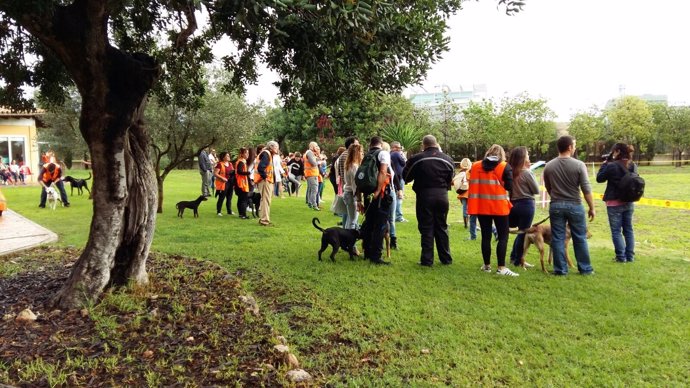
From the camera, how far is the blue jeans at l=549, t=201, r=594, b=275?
20.3 feet

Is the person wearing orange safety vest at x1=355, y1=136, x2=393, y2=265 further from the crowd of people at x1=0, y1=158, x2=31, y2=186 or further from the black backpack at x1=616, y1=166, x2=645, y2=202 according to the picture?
the crowd of people at x1=0, y1=158, x2=31, y2=186

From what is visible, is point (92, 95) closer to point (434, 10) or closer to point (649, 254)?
point (434, 10)

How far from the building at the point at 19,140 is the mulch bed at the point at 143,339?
2632 centimetres

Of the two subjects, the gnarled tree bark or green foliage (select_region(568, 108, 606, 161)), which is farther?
Result: green foliage (select_region(568, 108, 606, 161))

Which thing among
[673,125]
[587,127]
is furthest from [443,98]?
[673,125]

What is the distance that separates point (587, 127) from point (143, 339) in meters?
46.5

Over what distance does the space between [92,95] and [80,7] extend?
801 millimetres

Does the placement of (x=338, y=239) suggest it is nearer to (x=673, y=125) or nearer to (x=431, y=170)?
(x=431, y=170)

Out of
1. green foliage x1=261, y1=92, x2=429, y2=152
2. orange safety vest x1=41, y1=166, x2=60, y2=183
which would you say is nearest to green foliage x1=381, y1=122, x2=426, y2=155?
green foliage x1=261, y1=92, x2=429, y2=152

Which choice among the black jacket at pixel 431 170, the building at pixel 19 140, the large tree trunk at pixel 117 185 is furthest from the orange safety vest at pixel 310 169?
the building at pixel 19 140

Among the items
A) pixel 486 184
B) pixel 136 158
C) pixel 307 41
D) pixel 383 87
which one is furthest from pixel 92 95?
pixel 486 184

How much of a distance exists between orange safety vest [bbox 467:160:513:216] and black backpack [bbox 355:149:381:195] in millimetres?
1361

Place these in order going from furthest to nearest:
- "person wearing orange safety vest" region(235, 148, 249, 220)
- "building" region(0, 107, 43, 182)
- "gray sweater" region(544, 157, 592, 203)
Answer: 1. "building" region(0, 107, 43, 182)
2. "person wearing orange safety vest" region(235, 148, 249, 220)
3. "gray sweater" region(544, 157, 592, 203)

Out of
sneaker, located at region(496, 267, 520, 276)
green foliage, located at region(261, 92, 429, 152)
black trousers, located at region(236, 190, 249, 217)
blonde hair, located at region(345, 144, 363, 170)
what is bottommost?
sneaker, located at region(496, 267, 520, 276)
